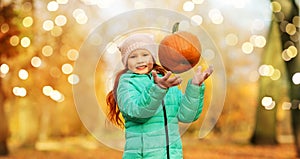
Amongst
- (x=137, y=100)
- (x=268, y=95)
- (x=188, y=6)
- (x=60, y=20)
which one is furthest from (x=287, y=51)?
(x=137, y=100)

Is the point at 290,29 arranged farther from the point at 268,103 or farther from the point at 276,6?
the point at 268,103

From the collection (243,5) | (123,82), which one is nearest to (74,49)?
(243,5)

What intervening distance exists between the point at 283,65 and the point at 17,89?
1.48 m

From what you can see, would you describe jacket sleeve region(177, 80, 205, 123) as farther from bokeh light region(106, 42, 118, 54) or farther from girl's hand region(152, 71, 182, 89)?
bokeh light region(106, 42, 118, 54)

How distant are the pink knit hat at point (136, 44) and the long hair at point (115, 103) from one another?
38mm

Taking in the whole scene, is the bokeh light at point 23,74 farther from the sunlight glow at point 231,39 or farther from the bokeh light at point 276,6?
the bokeh light at point 276,6

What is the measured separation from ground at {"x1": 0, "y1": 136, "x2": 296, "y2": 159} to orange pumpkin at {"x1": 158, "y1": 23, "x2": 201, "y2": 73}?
2.02m

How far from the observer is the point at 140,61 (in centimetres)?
140

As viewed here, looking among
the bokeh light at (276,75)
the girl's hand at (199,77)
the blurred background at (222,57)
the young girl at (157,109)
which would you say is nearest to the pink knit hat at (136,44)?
the young girl at (157,109)

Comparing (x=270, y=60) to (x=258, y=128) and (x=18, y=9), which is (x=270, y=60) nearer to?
(x=258, y=128)

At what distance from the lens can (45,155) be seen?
3350 millimetres

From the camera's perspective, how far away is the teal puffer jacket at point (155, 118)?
4.50 ft

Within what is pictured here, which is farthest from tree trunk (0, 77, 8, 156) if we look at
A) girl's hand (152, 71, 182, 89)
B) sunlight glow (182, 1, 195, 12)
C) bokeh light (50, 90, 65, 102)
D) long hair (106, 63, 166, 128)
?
girl's hand (152, 71, 182, 89)

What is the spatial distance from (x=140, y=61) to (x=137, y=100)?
0.11 m
